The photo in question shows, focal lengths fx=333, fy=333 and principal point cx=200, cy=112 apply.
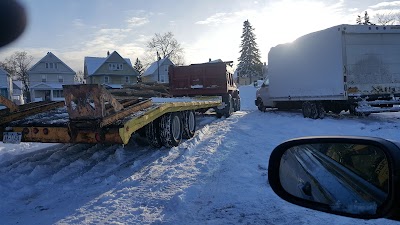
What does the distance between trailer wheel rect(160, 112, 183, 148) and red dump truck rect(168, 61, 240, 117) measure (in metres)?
6.80

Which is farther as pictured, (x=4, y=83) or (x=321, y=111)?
(x=4, y=83)

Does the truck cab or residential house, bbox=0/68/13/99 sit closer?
the truck cab

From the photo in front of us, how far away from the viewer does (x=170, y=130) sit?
298 inches

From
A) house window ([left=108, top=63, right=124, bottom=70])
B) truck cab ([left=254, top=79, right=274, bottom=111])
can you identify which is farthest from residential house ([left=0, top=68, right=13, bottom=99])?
truck cab ([left=254, top=79, right=274, bottom=111])

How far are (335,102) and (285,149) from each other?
12372mm

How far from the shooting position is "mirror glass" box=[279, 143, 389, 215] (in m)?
1.67

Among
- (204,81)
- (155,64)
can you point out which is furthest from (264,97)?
(155,64)

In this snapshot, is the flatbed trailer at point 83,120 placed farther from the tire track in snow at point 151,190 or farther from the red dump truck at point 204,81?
the red dump truck at point 204,81

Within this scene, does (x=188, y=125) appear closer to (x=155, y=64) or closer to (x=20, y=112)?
(x=20, y=112)

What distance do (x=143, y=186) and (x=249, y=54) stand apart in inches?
2593

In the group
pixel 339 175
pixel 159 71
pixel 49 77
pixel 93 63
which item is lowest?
pixel 339 175

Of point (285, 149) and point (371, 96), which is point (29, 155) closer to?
point (285, 149)

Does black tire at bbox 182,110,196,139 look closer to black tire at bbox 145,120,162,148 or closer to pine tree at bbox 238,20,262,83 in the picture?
black tire at bbox 145,120,162,148

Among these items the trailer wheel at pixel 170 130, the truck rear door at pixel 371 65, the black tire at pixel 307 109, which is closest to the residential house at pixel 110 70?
the black tire at pixel 307 109
